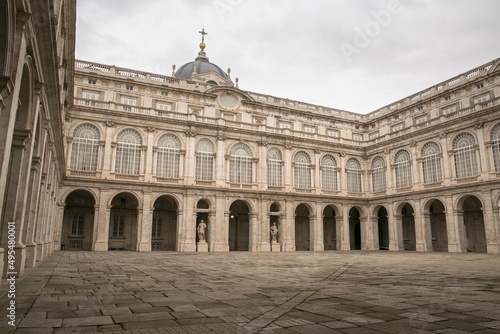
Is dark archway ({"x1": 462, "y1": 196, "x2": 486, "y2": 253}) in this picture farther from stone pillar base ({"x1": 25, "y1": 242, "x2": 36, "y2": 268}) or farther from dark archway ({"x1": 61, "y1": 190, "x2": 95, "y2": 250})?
stone pillar base ({"x1": 25, "y1": 242, "x2": 36, "y2": 268})

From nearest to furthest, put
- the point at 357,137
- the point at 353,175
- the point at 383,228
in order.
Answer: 1. the point at 353,175
2. the point at 383,228
3. the point at 357,137

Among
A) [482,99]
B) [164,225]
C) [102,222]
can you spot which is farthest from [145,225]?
[482,99]

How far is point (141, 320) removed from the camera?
546 cm

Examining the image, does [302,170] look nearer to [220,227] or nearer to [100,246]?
[220,227]

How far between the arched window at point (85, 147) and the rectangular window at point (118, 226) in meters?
5.75

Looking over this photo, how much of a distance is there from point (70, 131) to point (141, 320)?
29543 millimetres

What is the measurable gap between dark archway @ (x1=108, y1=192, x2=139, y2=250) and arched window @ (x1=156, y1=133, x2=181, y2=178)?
3.72 meters

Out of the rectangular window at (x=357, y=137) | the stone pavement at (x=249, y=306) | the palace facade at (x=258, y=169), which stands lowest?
the stone pavement at (x=249, y=306)

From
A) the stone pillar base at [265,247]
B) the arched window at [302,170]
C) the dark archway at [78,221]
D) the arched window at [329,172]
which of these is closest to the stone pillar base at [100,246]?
the dark archway at [78,221]

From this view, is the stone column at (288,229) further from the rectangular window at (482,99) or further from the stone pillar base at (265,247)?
the rectangular window at (482,99)

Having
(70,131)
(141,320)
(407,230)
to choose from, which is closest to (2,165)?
(141,320)

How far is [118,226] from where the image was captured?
3497 cm

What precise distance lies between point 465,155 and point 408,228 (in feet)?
37.9

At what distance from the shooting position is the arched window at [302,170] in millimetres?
39250
